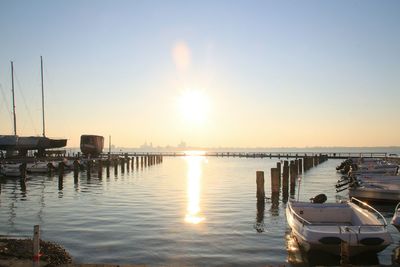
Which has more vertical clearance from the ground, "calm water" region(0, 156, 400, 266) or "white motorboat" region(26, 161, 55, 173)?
"white motorboat" region(26, 161, 55, 173)

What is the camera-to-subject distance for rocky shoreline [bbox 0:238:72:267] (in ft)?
36.6

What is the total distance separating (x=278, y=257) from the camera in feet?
46.2

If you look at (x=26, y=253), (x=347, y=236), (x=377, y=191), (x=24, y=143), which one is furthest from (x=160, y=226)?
(x=24, y=143)

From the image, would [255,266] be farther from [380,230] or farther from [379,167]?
[379,167]

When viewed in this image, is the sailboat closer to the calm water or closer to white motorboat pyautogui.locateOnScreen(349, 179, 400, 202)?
the calm water

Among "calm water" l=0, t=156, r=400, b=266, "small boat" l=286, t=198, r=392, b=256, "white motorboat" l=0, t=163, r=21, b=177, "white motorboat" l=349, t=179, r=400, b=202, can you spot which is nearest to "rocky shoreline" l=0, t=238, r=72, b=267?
"calm water" l=0, t=156, r=400, b=266

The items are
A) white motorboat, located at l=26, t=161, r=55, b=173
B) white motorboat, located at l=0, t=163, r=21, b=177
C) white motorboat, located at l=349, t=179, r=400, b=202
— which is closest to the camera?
white motorboat, located at l=349, t=179, r=400, b=202

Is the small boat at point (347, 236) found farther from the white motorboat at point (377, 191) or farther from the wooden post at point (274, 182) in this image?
the wooden post at point (274, 182)

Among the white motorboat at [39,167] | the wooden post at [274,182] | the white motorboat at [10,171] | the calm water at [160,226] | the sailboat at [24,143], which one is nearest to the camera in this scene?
the calm water at [160,226]

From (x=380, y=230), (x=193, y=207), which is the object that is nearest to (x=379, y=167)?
(x=193, y=207)

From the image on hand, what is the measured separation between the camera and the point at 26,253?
11883mm

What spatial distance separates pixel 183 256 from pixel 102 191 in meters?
20.6

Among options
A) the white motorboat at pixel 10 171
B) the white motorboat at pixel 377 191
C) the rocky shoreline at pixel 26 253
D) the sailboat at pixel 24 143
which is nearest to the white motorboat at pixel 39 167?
the white motorboat at pixel 10 171

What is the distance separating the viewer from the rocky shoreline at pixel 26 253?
36.6 ft
